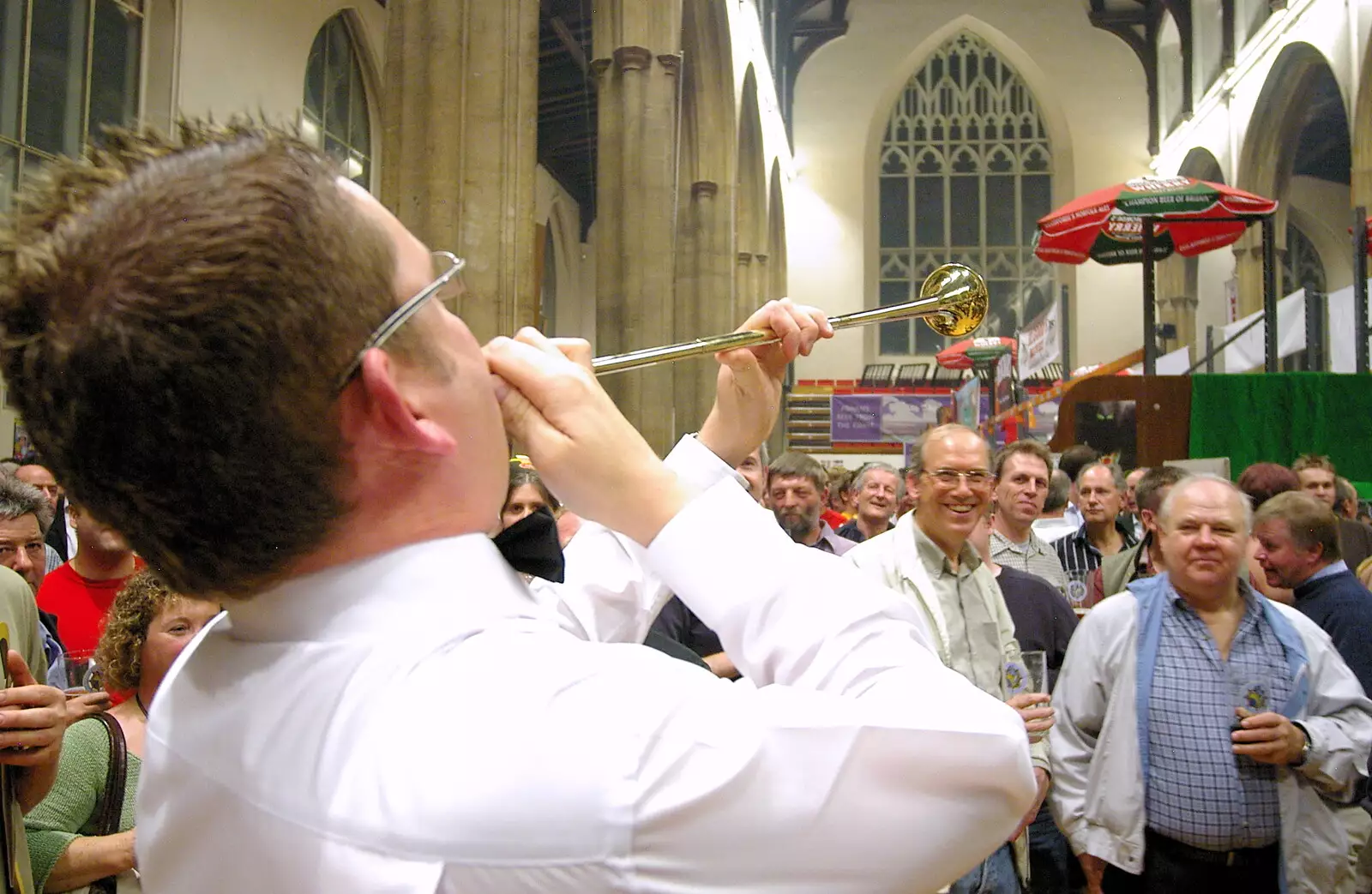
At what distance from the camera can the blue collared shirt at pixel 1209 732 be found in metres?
2.88

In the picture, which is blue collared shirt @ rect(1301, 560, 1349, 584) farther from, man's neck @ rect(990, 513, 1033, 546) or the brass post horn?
the brass post horn

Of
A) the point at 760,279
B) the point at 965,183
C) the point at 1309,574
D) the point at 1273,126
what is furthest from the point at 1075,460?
the point at 965,183

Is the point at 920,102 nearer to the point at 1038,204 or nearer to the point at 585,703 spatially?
the point at 1038,204

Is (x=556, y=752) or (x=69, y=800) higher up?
(x=556, y=752)

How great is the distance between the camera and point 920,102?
26.1 meters

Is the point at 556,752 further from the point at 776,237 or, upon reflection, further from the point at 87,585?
the point at 776,237

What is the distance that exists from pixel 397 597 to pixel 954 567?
8.77 ft

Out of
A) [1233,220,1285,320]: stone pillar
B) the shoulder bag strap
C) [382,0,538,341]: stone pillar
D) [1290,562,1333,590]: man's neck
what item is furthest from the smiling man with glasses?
[1233,220,1285,320]: stone pillar

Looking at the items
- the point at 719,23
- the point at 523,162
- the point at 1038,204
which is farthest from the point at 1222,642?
the point at 1038,204

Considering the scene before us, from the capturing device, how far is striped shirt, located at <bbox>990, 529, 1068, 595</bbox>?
464cm

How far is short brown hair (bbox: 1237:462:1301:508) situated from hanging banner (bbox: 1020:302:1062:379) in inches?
331

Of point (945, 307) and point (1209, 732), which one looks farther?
point (1209, 732)

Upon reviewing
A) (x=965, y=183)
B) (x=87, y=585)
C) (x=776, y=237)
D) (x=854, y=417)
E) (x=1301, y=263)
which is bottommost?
(x=87, y=585)

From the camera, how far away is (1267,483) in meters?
5.09
